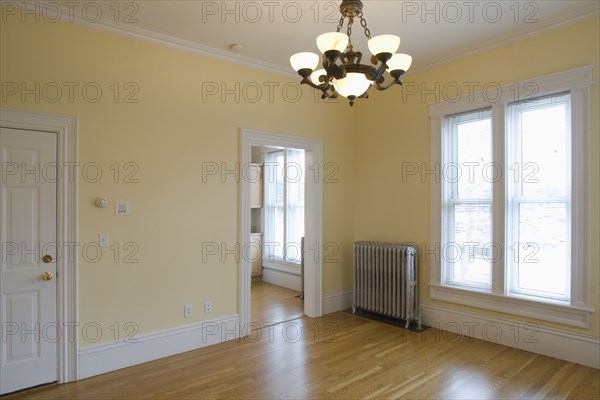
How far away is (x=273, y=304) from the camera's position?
5.46 m

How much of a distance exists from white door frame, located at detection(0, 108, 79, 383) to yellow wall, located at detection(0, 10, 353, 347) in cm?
7

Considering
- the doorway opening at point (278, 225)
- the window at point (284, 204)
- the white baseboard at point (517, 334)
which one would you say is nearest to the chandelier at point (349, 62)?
the white baseboard at point (517, 334)

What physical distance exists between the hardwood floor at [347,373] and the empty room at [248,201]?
2 centimetres

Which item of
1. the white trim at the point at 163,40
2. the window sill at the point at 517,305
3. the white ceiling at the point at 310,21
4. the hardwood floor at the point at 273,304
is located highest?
the white ceiling at the point at 310,21

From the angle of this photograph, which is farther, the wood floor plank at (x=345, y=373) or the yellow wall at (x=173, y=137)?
the yellow wall at (x=173, y=137)

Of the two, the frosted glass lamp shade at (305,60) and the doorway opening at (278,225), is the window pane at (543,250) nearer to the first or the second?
the frosted glass lamp shade at (305,60)

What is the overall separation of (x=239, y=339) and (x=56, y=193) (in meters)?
2.30

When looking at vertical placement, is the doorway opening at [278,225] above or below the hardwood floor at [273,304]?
above

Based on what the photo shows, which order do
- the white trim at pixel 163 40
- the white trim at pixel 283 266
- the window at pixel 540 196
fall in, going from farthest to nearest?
the white trim at pixel 283 266, the window at pixel 540 196, the white trim at pixel 163 40

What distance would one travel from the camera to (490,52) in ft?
12.9

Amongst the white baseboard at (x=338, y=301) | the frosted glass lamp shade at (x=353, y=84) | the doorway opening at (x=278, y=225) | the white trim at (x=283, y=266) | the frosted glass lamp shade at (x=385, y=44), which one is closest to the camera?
the frosted glass lamp shade at (x=385, y=44)

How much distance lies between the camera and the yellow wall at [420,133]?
3.30 m

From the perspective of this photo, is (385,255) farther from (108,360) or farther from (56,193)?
(56,193)

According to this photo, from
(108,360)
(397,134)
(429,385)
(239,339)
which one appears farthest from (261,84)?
(429,385)
